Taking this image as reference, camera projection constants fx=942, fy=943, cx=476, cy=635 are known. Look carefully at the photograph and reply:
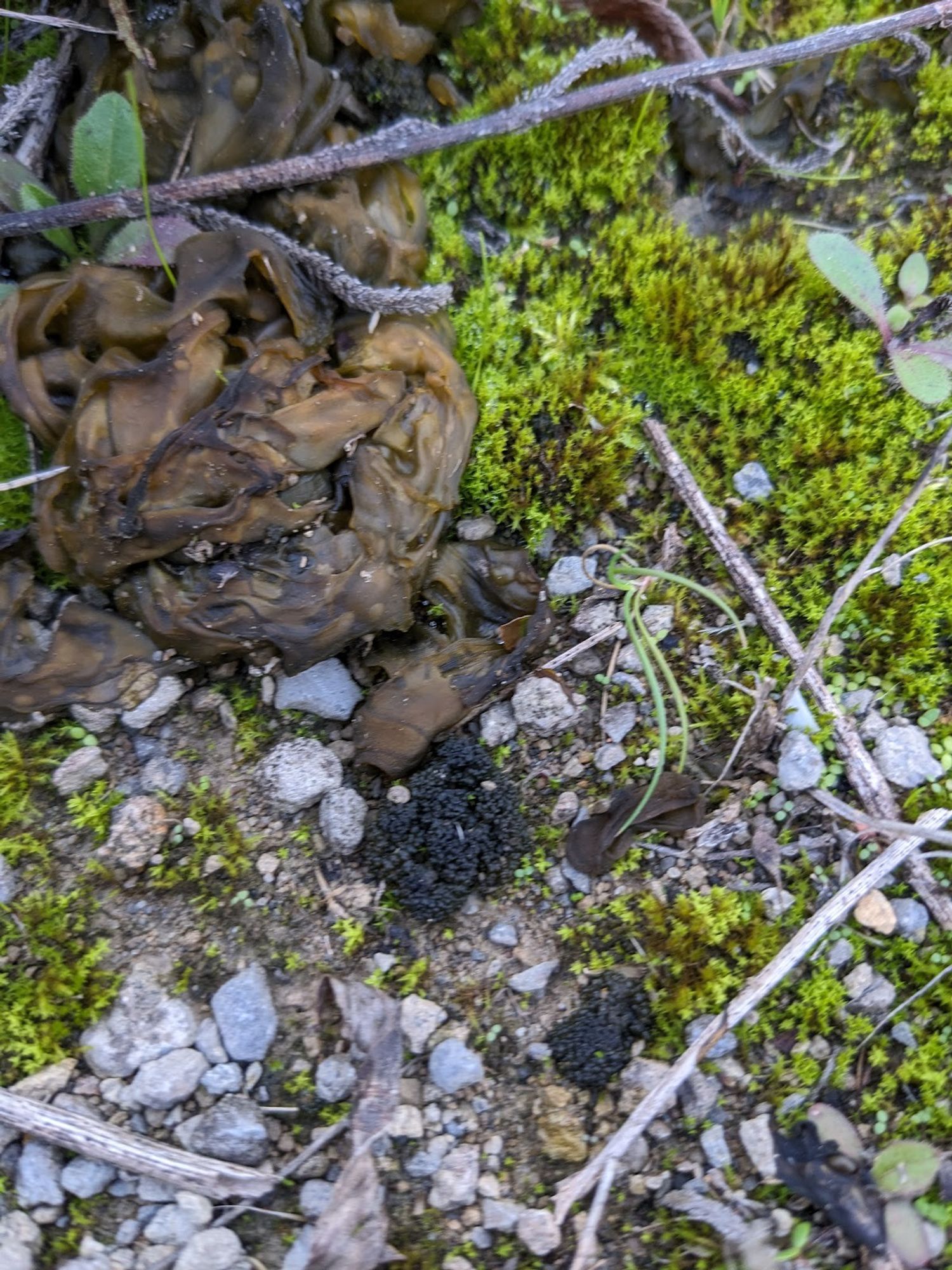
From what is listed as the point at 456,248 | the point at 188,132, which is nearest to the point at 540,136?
the point at 456,248

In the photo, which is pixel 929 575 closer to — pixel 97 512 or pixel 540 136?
pixel 540 136

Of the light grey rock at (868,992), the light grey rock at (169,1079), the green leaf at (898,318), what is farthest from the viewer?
the green leaf at (898,318)

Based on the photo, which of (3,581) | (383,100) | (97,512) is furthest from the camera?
(383,100)

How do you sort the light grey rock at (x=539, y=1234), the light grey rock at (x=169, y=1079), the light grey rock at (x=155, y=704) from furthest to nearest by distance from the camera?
the light grey rock at (x=155, y=704) < the light grey rock at (x=169, y=1079) < the light grey rock at (x=539, y=1234)

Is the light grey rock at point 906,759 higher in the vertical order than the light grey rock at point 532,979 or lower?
higher

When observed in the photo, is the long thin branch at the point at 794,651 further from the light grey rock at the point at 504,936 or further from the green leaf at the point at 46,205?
the green leaf at the point at 46,205

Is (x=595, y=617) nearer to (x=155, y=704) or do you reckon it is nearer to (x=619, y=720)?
(x=619, y=720)

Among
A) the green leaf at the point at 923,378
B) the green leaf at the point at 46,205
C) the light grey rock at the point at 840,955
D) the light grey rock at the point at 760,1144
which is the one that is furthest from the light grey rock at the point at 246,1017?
the green leaf at the point at 923,378

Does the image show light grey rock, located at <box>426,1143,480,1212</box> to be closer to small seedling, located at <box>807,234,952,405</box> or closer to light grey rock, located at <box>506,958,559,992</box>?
light grey rock, located at <box>506,958,559,992</box>
